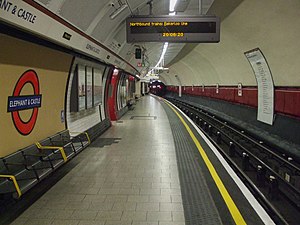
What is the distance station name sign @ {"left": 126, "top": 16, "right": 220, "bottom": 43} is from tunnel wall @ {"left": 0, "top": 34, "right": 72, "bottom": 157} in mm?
1567

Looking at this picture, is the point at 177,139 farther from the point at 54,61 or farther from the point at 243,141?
the point at 54,61

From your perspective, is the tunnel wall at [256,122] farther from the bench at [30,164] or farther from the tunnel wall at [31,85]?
the tunnel wall at [31,85]

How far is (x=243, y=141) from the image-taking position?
353 inches

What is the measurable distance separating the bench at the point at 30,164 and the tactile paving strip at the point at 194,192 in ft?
6.54

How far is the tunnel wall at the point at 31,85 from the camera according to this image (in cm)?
372

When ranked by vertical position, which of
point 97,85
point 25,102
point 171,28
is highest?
point 171,28

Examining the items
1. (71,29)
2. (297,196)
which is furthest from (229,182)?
(71,29)

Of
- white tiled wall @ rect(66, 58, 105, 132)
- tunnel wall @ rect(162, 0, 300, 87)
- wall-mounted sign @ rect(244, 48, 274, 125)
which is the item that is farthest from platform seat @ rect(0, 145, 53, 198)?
wall-mounted sign @ rect(244, 48, 274, 125)

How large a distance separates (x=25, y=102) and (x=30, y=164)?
97cm

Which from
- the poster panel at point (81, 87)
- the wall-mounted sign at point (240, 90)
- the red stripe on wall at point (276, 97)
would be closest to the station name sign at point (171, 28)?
the poster panel at point (81, 87)

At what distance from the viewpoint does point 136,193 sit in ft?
13.1

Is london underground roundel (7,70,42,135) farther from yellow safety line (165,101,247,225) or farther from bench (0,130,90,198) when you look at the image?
yellow safety line (165,101,247,225)

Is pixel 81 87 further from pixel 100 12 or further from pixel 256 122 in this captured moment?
pixel 256 122

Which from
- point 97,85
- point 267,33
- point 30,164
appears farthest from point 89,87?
point 267,33
